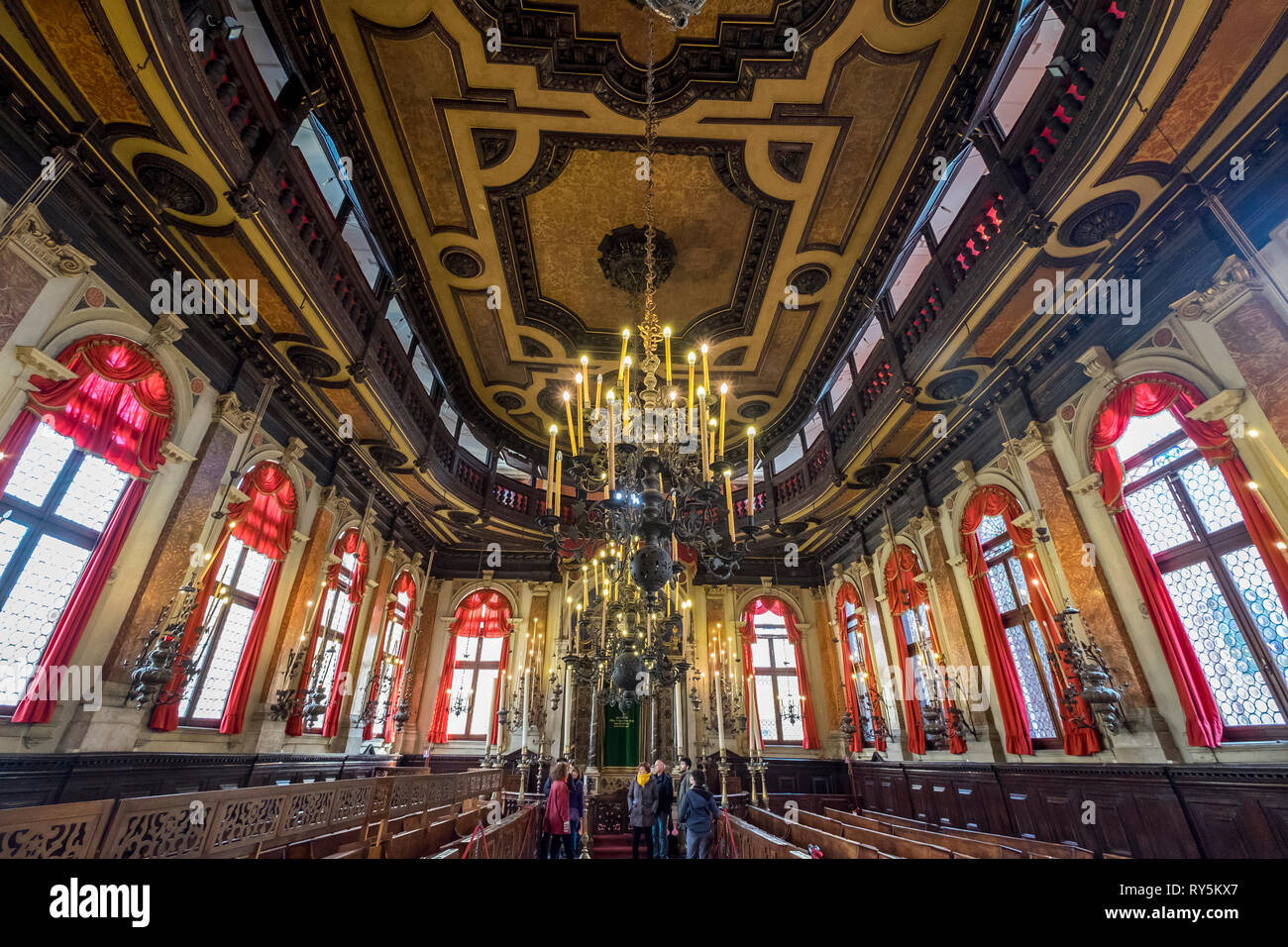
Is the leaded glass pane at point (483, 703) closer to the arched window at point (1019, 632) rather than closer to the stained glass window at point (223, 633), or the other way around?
the stained glass window at point (223, 633)

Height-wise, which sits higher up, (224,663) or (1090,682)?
(224,663)

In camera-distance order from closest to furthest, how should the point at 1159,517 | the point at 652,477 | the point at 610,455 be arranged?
the point at 652,477 < the point at 610,455 < the point at 1159,517

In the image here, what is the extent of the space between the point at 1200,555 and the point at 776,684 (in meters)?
9.70

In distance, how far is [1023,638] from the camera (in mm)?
7777

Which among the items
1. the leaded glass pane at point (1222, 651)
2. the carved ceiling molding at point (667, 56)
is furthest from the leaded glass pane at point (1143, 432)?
the carved ceiling molding at point (667, 56)

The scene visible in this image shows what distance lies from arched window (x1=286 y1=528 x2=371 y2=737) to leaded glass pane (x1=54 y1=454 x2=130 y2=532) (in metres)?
3.85

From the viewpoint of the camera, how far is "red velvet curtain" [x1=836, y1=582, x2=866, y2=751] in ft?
39.0

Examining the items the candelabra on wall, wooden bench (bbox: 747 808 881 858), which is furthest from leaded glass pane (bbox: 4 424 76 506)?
the candelabra on wall

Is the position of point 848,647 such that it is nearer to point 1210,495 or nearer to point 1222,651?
point 1222,651

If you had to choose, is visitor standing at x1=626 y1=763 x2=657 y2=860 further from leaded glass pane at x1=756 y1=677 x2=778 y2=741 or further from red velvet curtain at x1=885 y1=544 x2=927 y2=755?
leaded glass pane at x1=756 y1=677 x2=778 y2=741

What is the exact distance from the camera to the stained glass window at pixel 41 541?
4750 millimetres

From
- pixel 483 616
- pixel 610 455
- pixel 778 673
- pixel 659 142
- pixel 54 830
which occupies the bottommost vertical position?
pixel 54 830

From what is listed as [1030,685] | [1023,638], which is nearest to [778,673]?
[1030,685]
